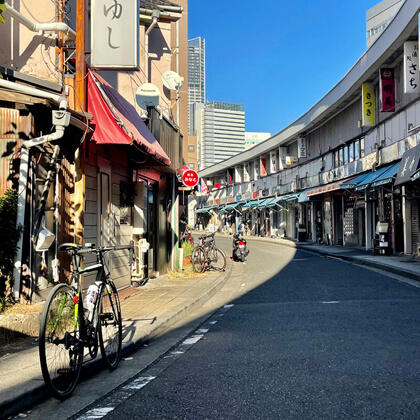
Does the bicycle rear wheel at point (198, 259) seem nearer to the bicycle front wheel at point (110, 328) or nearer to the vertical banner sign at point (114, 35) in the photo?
the vertical banner sign at point (114, 35)

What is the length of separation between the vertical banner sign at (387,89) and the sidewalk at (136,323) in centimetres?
1213

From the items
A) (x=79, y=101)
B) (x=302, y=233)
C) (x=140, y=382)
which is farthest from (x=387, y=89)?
(x=140, y=382)

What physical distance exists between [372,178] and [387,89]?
13.5ft

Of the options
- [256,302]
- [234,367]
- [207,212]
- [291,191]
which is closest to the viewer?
[234,367]

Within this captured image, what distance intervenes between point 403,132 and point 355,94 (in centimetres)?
754

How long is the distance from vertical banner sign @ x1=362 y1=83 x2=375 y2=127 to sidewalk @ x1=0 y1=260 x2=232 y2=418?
13.8 meters

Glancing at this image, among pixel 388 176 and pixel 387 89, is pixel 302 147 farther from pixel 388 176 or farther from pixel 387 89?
pixel 388 176

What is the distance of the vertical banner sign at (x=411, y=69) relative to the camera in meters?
19.1

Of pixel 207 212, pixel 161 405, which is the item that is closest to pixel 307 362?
pixel 161 405

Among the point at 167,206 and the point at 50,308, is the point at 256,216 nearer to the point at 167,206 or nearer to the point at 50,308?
the point at 167,206

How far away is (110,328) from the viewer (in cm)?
532

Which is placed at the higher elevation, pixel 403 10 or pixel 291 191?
→ pixel 403 10

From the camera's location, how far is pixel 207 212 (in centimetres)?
7712

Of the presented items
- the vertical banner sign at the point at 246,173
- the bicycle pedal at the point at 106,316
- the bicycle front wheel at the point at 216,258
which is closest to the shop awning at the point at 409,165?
the bicycle front wheel at the point at 216,258
